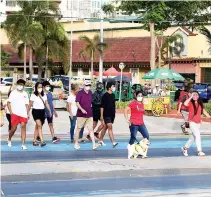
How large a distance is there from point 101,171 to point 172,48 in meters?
44.4

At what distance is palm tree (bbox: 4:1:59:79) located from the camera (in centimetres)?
5166

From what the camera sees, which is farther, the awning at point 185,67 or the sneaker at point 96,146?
the awning at point 185,67

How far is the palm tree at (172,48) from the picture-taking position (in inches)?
2135

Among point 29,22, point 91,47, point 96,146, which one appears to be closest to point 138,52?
point 91,47

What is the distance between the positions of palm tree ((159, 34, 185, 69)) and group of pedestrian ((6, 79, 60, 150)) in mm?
38697

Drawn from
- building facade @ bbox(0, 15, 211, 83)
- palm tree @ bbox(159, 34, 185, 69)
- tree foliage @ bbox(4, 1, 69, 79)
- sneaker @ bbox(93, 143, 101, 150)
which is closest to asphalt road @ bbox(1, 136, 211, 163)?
sneaker @ bbox(93, 143, 101, 150)

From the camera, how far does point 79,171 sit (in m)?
11.8

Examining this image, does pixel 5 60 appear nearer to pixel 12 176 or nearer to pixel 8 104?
pixel 8 104

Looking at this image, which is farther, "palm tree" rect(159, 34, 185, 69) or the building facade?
the building facade

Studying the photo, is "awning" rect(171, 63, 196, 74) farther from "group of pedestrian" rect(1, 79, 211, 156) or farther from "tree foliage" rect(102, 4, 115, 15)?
"group of pedestrian" rect(1, 79, 211, 156)

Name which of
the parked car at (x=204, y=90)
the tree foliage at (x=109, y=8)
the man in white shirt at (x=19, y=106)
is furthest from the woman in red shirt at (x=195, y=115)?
the parked car at (x=204, y=90)

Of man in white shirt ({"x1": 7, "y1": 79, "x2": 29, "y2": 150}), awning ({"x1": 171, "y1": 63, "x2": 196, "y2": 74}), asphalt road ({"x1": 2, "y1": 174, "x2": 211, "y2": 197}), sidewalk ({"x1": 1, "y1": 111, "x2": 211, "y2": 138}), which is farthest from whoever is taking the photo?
awning ({"x1": 171, "y1": 63, "x2": 196, "y2": 74})

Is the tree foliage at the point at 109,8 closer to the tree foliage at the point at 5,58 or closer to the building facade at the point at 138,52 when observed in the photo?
the building facade at the point at 138,52

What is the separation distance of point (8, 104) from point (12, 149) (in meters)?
1.04
